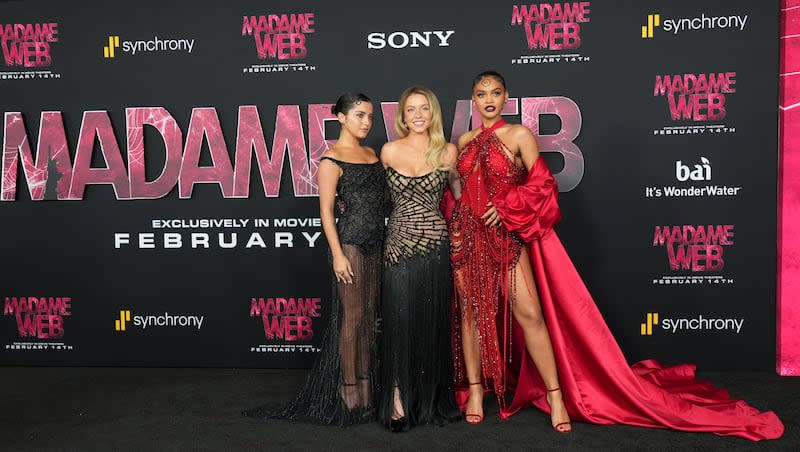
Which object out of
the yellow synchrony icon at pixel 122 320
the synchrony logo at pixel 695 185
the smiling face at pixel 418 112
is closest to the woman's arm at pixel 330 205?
the smiling face at pixel 418 112

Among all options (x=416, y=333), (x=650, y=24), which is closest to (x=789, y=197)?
(x=650, y=24)

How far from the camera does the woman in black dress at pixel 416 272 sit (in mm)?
2916

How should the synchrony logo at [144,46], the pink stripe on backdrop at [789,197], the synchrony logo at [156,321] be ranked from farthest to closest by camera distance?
the synchrony logo at [156,321]
the synchrony logo at [144,46]
the pink stripe on backdrop at [789,197]

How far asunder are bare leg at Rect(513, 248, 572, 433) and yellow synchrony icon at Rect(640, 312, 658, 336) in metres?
1.09

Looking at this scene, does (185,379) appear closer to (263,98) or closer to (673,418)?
(263,98)

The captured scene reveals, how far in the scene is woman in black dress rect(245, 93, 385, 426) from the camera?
117 inches

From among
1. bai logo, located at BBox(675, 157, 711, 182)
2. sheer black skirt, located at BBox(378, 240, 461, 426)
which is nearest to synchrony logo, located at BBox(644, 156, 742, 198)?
bai logo, located at BBox(675, 157, 711, 182)

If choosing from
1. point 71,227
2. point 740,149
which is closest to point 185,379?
point 71,227

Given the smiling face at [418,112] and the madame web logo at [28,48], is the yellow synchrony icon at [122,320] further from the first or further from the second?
the smiling face at [418,112]

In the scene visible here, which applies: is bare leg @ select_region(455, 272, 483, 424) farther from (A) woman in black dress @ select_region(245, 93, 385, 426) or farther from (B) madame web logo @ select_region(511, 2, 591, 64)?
(B) madame web logo @ select_region(511, 2, 591, 64)

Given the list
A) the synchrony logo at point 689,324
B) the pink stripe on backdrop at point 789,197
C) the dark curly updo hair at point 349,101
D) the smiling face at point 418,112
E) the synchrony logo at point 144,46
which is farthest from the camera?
the synchrony logo at point 144,46

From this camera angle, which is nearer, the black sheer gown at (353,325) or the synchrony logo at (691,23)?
the black sheer gown at (353,325)

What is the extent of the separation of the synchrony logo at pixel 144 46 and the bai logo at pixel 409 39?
43.3 inches

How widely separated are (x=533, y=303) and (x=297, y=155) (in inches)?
66.5
